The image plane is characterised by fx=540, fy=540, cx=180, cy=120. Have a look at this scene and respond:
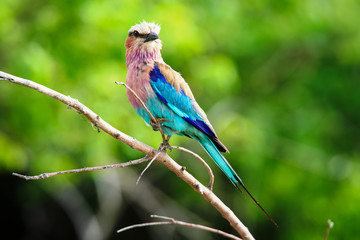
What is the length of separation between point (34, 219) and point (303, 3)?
484cm

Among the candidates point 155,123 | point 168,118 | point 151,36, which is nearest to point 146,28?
point 151,36

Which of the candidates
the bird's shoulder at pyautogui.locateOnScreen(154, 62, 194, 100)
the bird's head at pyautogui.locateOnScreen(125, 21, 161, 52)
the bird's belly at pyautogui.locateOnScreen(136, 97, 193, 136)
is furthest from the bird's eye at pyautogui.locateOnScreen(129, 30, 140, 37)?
the bird's belly at pyautogui.locateOnScreen(136, 97, 193, 136)

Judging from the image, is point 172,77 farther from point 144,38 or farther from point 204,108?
point 204,108

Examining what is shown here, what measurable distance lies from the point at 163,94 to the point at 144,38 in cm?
37

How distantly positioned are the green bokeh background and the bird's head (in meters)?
2.36

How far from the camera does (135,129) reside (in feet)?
19.2

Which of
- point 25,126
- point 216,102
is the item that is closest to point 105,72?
point 25,126

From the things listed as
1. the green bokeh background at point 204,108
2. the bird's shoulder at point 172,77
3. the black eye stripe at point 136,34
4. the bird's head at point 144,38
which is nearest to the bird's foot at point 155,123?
the bird's shoulder at point 172,77

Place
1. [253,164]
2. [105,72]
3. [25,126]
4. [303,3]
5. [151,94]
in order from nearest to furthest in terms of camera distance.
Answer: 1. [151,94]
2. [105,72]
3. [25,126]
4. [253,164]
5. [303,3]

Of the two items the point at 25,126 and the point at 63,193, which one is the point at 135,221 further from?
the point at 25,126

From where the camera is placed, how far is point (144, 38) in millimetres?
2975

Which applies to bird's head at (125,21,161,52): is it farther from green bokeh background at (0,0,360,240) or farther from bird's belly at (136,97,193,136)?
green bokeh background at (0,0,360,240)

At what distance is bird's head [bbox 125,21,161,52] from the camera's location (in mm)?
2912

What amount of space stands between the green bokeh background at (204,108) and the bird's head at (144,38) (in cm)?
236
